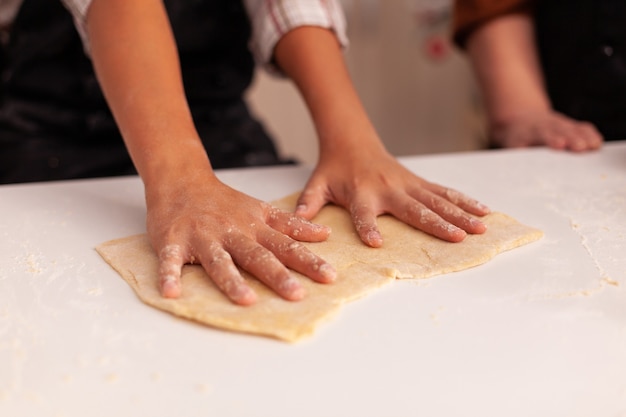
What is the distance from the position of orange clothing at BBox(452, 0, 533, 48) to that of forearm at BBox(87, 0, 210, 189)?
0.83m

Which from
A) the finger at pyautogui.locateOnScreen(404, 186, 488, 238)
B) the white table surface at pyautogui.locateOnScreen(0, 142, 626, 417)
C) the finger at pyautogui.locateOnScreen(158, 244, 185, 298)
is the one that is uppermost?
the finger at pyautogui.locateOnScreen(404, 186, 488, 238)

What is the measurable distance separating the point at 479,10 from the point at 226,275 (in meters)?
1.09

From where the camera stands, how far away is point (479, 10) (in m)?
1.46

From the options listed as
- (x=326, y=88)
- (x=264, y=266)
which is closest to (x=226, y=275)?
→ (x=264, y=266)

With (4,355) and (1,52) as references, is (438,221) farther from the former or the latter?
(1,52)

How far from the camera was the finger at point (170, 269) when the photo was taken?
2.05ft

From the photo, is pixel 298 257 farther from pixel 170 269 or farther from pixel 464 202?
pixel 464 202

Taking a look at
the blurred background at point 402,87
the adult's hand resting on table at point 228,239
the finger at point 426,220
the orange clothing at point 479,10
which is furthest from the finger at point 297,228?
the blurred background at point 402,87

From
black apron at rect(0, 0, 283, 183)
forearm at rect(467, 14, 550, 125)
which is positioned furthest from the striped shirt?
forearm at rect(467, 14, 550, 125)

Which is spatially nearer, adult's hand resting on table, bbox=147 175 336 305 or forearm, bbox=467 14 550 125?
adult's hand resting on table, bbox=147 175 336 305

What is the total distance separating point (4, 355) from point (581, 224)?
27.0 inches

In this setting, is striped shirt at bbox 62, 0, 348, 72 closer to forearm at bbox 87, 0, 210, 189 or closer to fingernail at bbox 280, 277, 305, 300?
forearm at bbox 87, 0, 210, 189

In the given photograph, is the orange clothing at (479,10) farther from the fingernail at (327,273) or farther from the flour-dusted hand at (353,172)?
the fingernail at (327,273)

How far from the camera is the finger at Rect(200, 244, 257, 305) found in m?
0.61
